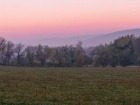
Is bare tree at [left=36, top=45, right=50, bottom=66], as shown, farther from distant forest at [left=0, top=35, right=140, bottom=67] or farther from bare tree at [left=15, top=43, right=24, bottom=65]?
bare tree at [left=15, top=43, right=24, bottom=65]

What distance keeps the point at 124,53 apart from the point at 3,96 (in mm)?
82513

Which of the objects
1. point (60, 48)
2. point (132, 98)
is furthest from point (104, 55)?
point (132, 98)

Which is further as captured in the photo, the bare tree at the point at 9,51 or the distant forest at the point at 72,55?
the bare tree at the point at 9,51

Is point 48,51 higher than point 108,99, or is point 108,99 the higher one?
point 48,51

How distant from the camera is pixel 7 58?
10894 cm

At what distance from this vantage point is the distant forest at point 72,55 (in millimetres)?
102625

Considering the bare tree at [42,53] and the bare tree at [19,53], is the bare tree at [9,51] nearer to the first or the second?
the bare tree at [19,53]

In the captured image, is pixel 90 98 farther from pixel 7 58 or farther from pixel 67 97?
pixel 7 58

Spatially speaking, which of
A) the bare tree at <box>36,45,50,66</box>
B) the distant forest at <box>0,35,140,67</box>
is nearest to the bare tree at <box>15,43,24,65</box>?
the distant forest at <box>0,35,140,67</box>

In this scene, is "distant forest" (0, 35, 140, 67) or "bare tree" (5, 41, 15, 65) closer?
"distant forest" (0, 35, 140, 67)

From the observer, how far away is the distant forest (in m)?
103

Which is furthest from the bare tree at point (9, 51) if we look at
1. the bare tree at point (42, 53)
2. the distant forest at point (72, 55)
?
the bare tree at point (42, 53)

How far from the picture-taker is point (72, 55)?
111m

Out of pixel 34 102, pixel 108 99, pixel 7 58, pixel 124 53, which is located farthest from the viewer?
pixel 7 58
